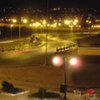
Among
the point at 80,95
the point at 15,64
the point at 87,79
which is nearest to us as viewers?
the point at 80,95

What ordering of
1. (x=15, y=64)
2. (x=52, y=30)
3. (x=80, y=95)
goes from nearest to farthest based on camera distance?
(x=80, y=95) → (x=15, y=64) → (x=52, y=30)

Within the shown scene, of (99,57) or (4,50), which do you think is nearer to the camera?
(99,57)

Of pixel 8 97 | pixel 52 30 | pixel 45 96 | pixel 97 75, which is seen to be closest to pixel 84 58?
pixel 97 75

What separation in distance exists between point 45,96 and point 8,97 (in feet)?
19.7

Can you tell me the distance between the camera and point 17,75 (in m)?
53.3

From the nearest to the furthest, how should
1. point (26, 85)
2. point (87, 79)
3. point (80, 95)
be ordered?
point (80, 95) → point (26, 85) → point (87, 79)

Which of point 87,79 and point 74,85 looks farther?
point 87,79

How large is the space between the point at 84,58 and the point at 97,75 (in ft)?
19.0

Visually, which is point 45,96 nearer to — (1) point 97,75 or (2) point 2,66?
(1) point 97,75

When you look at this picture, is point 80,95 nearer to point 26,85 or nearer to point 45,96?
point 45,96

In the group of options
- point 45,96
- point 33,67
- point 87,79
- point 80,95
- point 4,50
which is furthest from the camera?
point 4,50

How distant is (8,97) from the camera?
39.2 metres

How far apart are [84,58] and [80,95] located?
22.4 meters

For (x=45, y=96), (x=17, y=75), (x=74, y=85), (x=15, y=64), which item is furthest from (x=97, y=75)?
(x=45, y=96)
